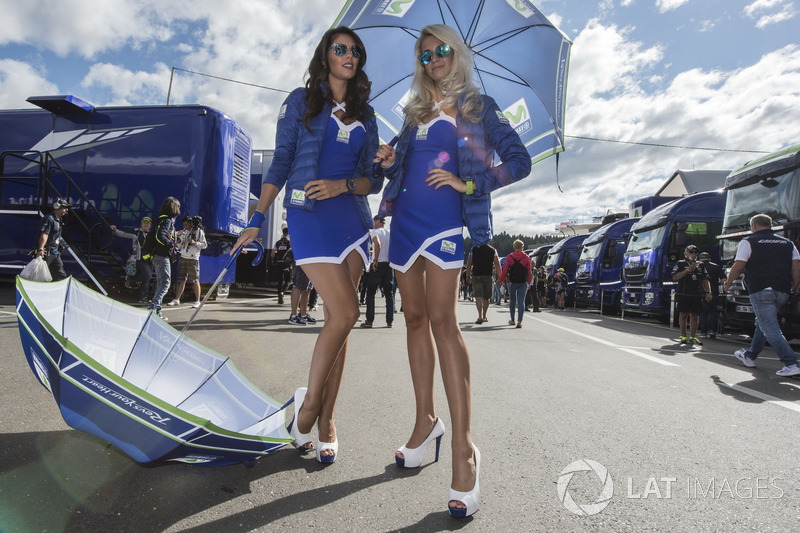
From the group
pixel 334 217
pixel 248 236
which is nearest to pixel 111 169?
pixel 248 236

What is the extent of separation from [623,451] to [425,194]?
1704 millimetres

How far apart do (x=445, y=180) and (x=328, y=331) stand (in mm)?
851

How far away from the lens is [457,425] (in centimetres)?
201

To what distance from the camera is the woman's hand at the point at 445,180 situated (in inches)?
85.2

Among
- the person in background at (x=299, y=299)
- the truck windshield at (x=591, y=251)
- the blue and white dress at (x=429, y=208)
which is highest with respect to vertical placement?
the truck windshield at (x=591, y=251)

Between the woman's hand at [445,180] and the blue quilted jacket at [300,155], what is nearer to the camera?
the woman's hand at [445,180]

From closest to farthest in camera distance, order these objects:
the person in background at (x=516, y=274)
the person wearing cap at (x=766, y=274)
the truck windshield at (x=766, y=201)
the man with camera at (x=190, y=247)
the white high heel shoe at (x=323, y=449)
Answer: the white high heel shoe at (x=323, y=449)
the person wearing cap at (x=766, y=274)
the truck windshield at (x=766, y=201)
the man with camera at (x=190, y=247)
the person in background at (x=516, y=274)

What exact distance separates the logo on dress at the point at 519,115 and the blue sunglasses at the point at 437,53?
2.04 ft

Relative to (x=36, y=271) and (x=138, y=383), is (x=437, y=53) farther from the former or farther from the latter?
(x=36, y=271)

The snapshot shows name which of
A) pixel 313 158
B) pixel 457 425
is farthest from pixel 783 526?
pixel 313 158

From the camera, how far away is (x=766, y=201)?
28.3ft

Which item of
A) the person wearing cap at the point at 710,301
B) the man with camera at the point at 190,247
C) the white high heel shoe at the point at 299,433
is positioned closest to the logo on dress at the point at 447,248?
the white high heel shoe at the point at 299,433

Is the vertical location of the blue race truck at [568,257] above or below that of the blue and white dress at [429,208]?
above

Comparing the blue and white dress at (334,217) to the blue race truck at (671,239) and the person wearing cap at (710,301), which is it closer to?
the person wearing cap at (710,301)
